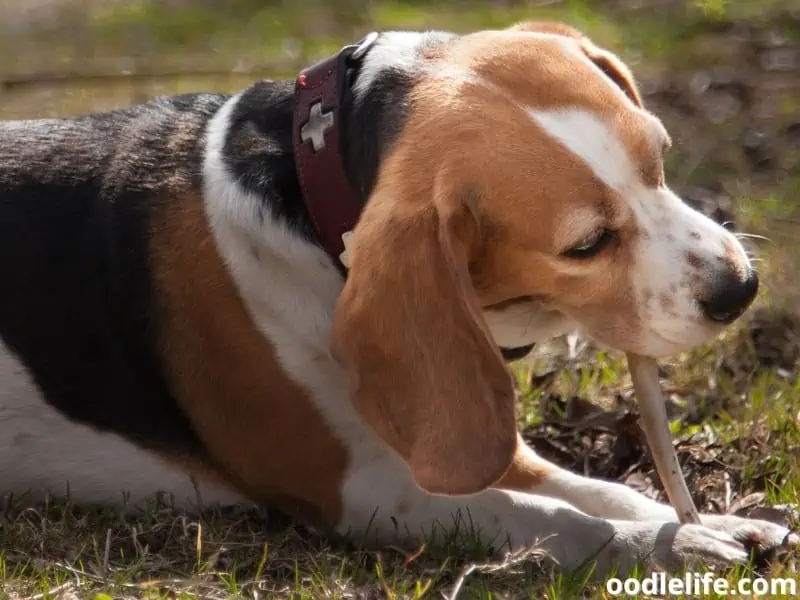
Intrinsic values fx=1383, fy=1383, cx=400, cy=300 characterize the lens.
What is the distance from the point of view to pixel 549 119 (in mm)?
3145

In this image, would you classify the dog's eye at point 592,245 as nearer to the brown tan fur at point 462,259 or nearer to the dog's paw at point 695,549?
the brown tan fur at point 462,259

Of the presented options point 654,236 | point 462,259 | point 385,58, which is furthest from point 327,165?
point 654,236

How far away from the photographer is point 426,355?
10.1 feet

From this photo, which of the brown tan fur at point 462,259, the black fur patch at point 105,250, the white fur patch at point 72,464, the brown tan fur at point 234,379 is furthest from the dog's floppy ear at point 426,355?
the white fur patch at point 72,464

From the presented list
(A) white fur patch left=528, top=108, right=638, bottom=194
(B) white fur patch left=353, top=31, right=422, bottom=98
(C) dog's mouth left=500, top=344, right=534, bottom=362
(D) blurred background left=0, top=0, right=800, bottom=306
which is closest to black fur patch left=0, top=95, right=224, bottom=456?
(B) white fur patch left=353, top=31, right=422, bottom=98

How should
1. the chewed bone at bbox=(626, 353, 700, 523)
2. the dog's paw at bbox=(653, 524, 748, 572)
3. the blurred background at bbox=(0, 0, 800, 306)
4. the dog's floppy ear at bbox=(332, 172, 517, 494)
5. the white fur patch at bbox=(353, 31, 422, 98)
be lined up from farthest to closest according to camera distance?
the blurred background at bbox=(0, 0, 800, 306) → the chewed bone at bbox=(626, 353, 700, 523) → the white fur patch at bbox=(353, 31, 422, 98) → the dog's paw at bbox=(653, 524, 748, 572) → the dog's floppy ear at bbox=(332, 172, 517, 494)

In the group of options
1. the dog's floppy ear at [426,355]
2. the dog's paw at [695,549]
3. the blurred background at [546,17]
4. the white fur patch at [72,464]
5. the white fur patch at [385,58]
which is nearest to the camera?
the dog's floppy ear at [426,355]

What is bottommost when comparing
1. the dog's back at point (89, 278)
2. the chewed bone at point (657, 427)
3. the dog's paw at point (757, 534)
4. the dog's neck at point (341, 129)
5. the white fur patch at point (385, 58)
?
the dog's paw at point (757, 534)

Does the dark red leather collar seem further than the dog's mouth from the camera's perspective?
No

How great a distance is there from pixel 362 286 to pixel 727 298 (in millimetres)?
833

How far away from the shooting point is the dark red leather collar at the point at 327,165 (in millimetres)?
3377

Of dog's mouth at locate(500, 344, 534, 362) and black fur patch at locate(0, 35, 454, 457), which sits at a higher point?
black fur patch at locate(0, 35, 454, 457)

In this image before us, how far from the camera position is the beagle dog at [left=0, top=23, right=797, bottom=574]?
10.2ft

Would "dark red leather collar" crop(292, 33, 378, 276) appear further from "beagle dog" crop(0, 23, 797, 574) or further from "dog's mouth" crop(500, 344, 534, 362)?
"dog's mouth" crop(500, 344, 534, 362)
